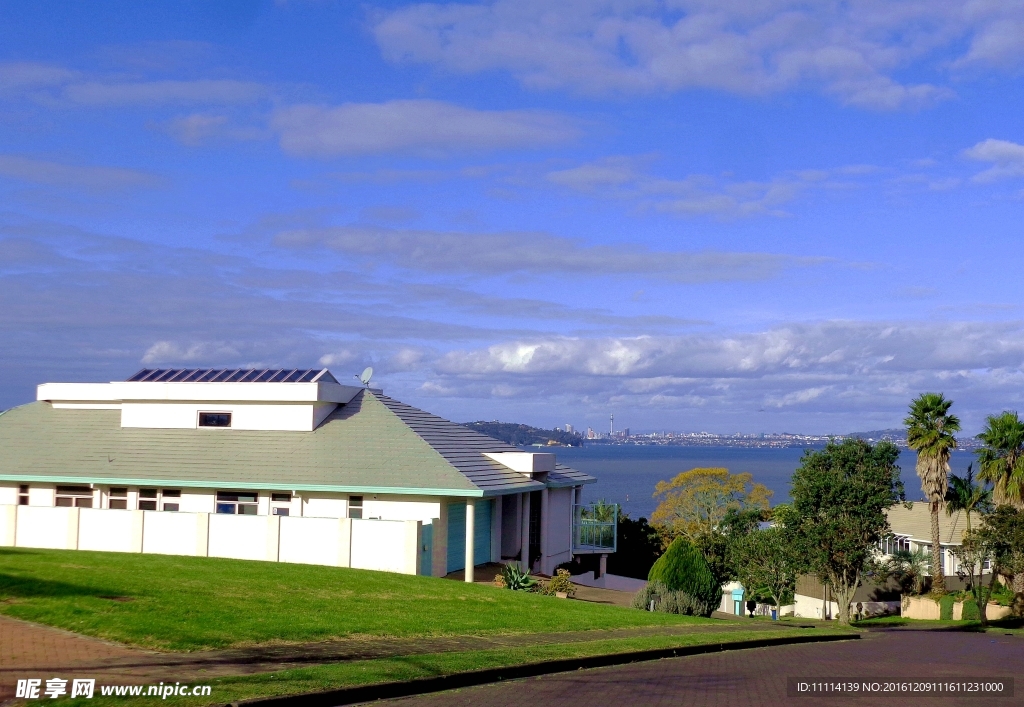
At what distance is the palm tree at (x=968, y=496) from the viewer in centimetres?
4747

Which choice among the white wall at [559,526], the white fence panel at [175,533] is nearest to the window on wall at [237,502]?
the white fence panel at [175,533]

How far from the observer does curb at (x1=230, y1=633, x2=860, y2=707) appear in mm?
11586

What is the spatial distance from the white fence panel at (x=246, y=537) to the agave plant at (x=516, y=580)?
645cm

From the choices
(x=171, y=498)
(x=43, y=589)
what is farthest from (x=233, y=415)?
(x=43, y=589)

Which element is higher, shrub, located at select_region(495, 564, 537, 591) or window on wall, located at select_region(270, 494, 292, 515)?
window on wall, located at select_region(270, 494, 292, 515)

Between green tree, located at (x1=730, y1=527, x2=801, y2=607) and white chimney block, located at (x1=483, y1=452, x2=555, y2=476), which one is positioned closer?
white chimney block, located at (x1=483, y1=452, x2=555, y2=476)

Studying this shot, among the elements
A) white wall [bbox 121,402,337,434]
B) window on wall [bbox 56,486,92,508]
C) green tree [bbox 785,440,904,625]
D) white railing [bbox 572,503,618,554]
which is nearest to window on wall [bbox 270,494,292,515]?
white wall [bbox 121,402,337,434]

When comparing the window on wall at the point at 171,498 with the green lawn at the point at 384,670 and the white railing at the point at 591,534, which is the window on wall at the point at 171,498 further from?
the green lawn at the point at 384,670

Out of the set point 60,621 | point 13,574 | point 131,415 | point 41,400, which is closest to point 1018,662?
point 60,621

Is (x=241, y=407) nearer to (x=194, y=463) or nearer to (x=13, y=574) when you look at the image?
(x=194, y=463)

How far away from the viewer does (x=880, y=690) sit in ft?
48.0

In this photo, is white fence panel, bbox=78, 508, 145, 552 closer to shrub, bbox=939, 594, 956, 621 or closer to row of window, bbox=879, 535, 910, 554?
shrub, bbox=939, 594, 956, 621

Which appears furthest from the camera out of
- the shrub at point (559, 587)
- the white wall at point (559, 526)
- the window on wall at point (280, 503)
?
the white wall at point (559, 526)

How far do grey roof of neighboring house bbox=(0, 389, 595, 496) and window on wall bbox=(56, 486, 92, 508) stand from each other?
0.94 metres
